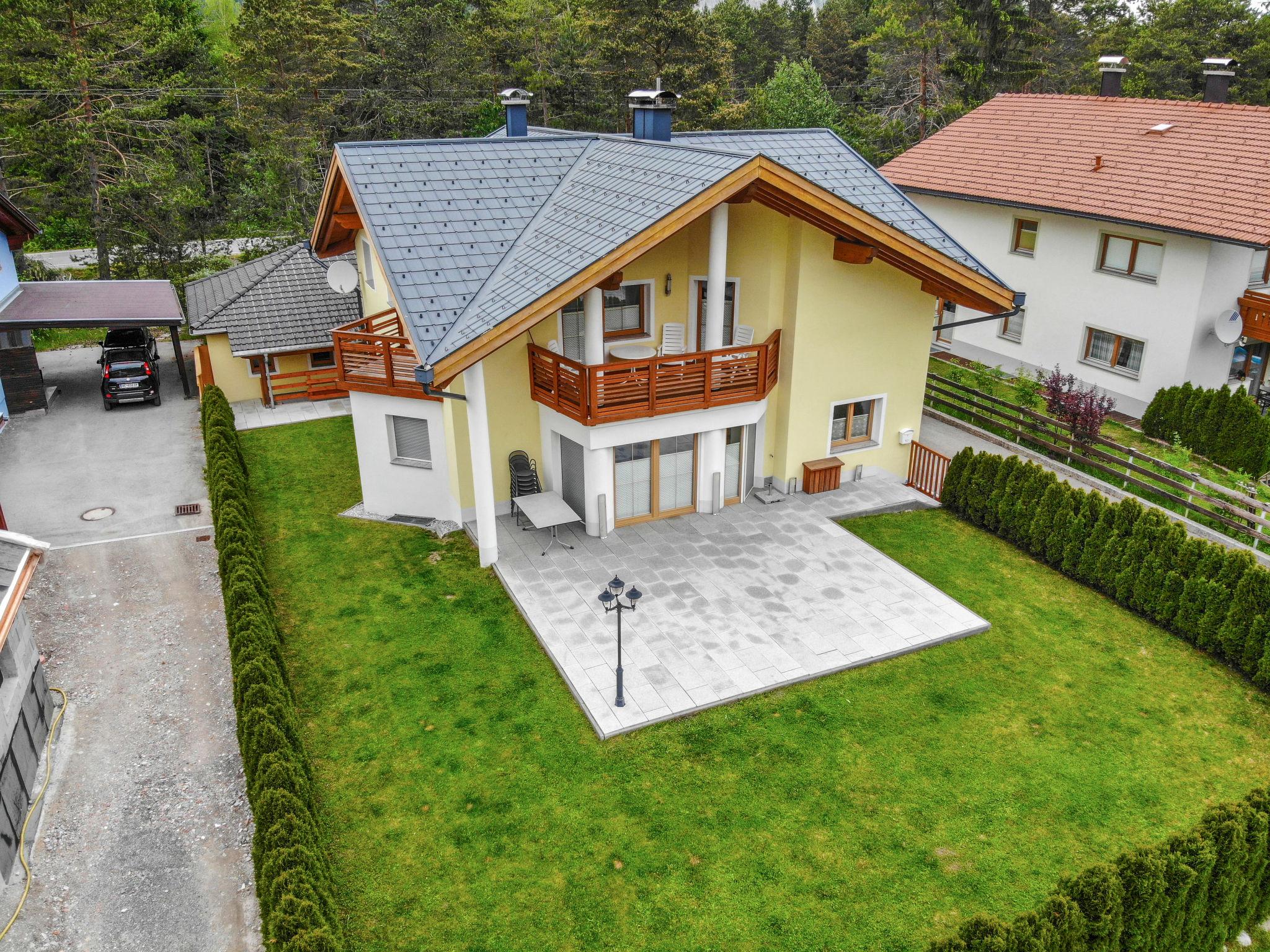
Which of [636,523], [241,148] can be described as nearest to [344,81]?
[241,148]

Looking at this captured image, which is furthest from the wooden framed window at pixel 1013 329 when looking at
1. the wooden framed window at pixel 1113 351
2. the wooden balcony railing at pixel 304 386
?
the wooden balcony railing at pixel 304 386

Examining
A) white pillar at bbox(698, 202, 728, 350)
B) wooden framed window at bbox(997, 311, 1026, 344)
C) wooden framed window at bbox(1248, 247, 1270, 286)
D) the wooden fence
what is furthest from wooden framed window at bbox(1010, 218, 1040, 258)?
white pillar at bbox(698, 202, 728, 350)

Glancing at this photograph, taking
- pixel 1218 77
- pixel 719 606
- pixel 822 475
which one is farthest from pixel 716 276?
pixel 1218 77

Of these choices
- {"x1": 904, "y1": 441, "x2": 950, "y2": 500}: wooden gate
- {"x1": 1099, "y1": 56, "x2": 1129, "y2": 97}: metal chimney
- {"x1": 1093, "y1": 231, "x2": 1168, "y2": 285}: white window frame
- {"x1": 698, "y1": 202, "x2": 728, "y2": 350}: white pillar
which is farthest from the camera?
{"x1": 1099, "y1": 56, "x2": 1129, "y2": 97}: metal chimney

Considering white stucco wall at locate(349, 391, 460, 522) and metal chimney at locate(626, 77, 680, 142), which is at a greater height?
metal chimney at locate(626, 77, 680, 142)

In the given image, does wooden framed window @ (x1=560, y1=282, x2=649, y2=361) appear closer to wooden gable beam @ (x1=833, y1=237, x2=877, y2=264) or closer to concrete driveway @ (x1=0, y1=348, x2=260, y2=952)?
wooden gable beam @ (x1=833, y1=237, x2=877, y2=264)

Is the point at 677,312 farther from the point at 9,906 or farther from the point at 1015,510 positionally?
the point at 9,906

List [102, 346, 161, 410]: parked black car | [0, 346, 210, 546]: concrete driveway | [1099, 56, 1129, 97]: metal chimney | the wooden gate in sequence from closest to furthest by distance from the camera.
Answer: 1. [0, 346, 210, 546]: concrete driveway
2. the wooden gate
3. [102, 346, 161, 410]: parked black car
4. [1099, 56, 1129, 97]: metal chimney
